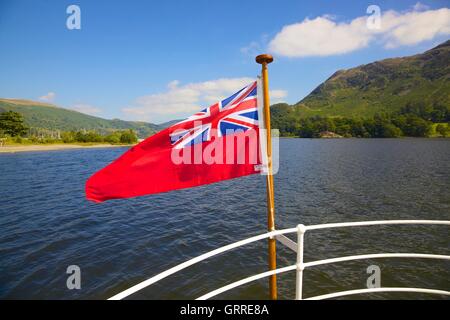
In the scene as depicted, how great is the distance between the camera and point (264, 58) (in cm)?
535

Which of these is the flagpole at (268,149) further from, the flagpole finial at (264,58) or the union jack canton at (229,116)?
the union jack canton at (229,116)

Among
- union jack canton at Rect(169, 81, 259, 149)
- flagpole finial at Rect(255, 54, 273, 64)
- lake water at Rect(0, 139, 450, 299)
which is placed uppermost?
flagpole finial at Rect(255, 54, 273, 64)

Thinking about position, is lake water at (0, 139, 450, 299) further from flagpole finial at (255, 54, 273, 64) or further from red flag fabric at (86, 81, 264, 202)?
flagpole finial at (255, 54, 273, 64)

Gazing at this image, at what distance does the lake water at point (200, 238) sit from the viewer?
11.8 meters

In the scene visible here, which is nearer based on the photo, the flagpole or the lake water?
the flagpole

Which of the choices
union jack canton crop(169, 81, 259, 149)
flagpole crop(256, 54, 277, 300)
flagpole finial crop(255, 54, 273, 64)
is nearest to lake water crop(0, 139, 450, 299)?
flagpole crop(256, 54, 277, 300)

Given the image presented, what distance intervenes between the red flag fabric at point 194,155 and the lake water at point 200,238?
7.47 meters

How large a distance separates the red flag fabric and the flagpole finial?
64 cm

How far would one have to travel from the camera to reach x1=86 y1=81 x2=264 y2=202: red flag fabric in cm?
527

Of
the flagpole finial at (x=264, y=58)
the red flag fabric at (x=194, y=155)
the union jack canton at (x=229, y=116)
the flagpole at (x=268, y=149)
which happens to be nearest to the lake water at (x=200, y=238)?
the flagpole at (x=268, y=149)

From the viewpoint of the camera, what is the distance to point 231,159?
5.96 metres

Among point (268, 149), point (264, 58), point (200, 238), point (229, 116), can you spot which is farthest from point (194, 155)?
point (200, 238)
